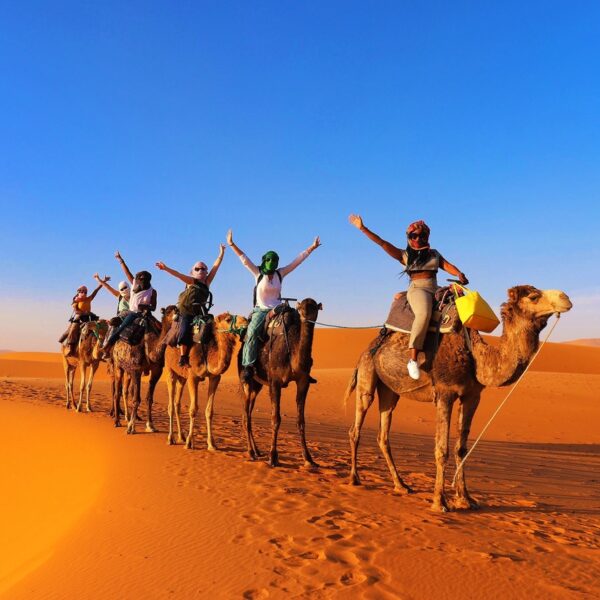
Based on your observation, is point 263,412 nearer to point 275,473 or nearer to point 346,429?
point 346,429

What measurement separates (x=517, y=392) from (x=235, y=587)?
28.4 m

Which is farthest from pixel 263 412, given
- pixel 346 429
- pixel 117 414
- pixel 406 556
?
pixel 406 556

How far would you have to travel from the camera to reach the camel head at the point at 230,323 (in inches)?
401

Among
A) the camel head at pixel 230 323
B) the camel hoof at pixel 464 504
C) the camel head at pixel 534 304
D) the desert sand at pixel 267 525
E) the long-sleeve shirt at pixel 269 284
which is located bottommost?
the desert sand at pixel 267 525

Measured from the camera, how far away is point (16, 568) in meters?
5.88

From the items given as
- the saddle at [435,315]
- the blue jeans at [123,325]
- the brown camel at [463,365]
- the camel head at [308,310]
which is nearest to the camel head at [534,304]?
the brown camel at [463,365]

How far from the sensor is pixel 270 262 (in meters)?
Answer: 9.96

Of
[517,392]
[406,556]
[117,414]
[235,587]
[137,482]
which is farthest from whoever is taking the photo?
[517,392]

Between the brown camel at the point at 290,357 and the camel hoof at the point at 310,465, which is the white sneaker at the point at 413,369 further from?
the camel hoof at the point at 310,465

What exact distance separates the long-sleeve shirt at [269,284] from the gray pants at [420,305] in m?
3.08

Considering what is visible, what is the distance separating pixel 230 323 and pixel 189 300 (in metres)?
1.29

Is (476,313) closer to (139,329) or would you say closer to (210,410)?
(210,410)

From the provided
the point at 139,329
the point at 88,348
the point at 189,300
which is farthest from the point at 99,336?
the point at 189,300

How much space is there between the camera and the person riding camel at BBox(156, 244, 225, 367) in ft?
36.4
